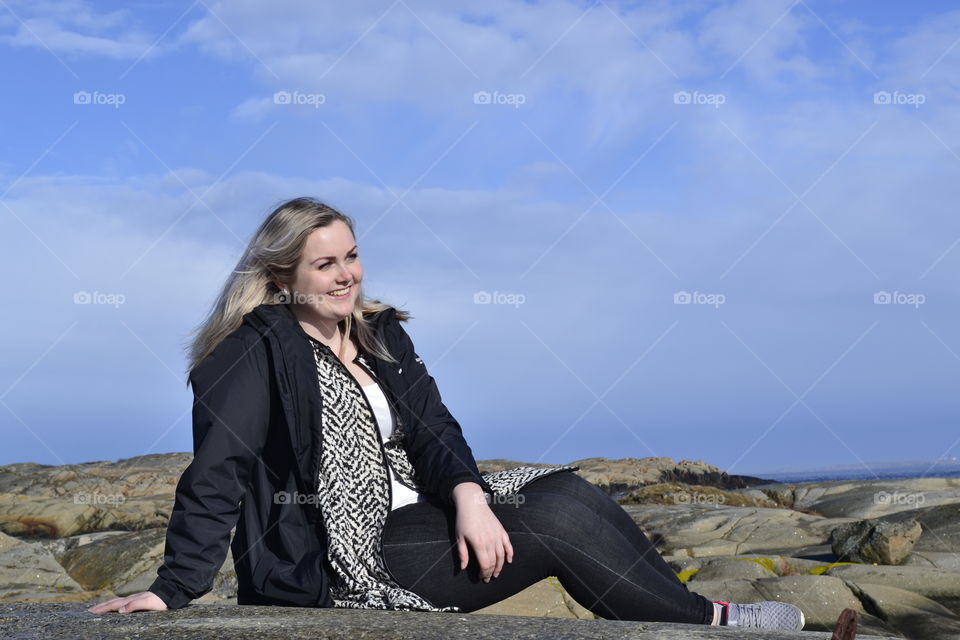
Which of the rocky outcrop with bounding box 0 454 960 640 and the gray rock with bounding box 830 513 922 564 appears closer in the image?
the rocky outcrop with bounding box 0 454 960 640

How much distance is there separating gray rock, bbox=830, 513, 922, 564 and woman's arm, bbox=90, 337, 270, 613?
6.69 m

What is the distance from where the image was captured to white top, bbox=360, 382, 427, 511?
3.95m

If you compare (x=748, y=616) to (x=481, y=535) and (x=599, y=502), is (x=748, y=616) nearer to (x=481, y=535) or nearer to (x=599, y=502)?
(x=599, y=502)

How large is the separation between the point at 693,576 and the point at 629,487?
1229cm

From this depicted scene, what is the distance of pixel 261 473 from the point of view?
3.80 meters

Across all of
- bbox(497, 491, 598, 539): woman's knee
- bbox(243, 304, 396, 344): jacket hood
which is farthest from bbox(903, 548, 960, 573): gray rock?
bbox(243, 304, 396, 344): jacket hood

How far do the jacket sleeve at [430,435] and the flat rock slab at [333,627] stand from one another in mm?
568

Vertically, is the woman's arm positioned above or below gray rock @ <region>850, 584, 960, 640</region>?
above

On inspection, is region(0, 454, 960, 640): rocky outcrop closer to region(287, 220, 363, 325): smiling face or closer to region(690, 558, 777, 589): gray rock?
region(690, 558, 777, 589): gray rock

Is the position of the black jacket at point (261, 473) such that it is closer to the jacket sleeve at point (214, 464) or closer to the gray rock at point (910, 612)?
the jacket sleeve at point (214, 464)

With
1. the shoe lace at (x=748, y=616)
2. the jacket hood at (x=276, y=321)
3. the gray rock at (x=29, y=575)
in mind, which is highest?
the jacket hood at (x=276, y=321)

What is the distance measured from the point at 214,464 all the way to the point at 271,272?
1.03 metres

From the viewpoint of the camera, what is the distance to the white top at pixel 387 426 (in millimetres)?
3951

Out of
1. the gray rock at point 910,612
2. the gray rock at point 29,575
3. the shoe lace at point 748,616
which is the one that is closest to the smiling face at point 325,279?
the shoe lace at point 748,616
